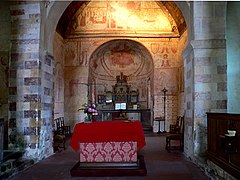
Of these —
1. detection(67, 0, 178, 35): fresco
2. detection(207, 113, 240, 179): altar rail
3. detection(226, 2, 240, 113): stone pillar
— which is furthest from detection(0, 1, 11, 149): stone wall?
detection(226, 2, 240, 113): stone pillar

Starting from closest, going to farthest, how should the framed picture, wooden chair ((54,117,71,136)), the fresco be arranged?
wooden chair ((54,117,71,136)) → the fresco → the framed picture

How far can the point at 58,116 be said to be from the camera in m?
12.4

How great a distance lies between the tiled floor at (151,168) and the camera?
5070 mm

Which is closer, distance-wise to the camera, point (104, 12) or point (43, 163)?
point (43, 163)

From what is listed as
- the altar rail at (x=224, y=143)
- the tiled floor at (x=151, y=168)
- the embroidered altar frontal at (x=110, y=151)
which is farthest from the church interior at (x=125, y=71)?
the embroidered altar frontal at (x=110, y=151)

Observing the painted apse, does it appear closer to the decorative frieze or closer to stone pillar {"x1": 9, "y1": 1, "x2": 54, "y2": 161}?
stone pillar {"x1": 9, "y1": 1, "x2": 54, "y2": 161}

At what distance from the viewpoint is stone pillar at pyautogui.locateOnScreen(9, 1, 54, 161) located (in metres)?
6.46

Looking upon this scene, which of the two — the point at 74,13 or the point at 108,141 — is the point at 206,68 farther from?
the point at 74,13

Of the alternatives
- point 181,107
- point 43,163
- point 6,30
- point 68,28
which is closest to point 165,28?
point 181,107

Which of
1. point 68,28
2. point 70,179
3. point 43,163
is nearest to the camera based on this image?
point 70,179

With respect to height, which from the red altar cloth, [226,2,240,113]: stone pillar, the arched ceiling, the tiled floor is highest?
the arched ceiling

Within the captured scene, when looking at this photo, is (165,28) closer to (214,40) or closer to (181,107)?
(181,107)

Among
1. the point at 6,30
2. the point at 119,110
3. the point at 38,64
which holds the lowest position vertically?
the point at 119,110

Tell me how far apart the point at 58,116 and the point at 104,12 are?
5684mm
